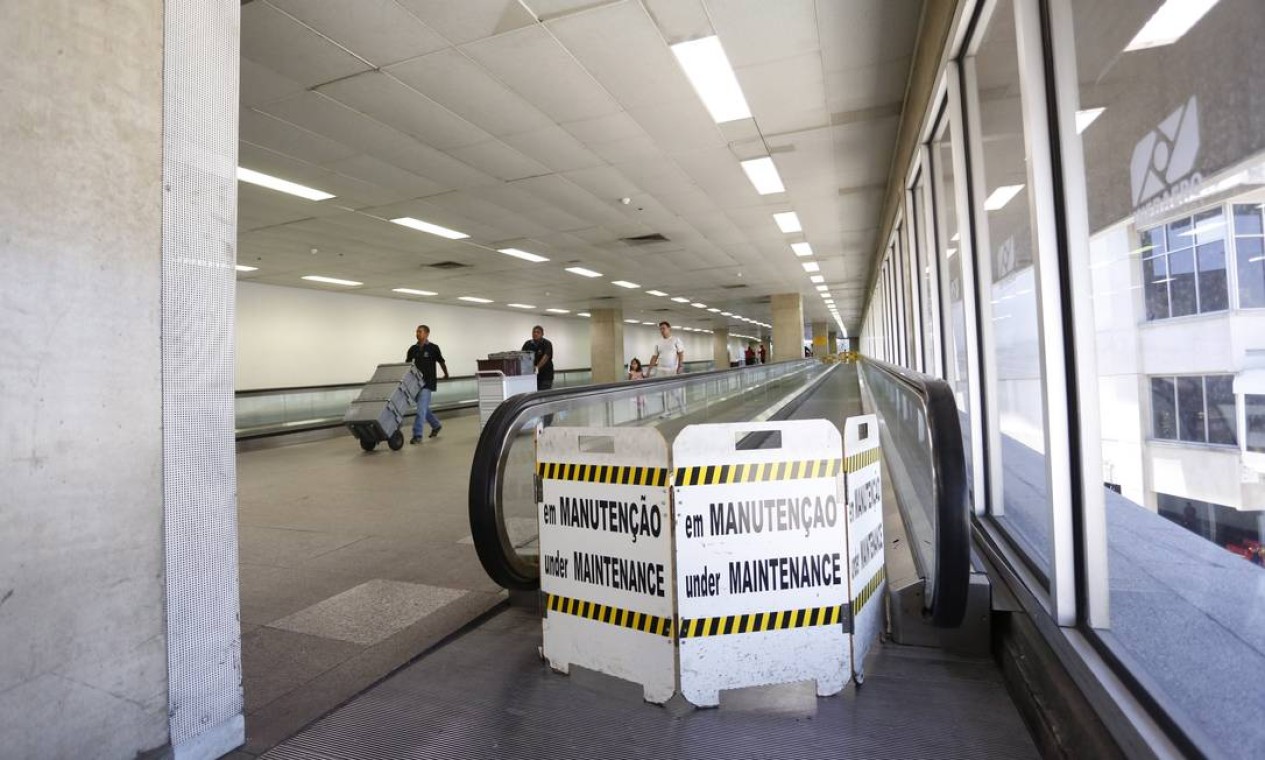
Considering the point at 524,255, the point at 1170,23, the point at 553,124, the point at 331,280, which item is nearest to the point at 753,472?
the point at 1170,23

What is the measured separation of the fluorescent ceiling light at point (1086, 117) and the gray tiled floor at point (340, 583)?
3223 mm

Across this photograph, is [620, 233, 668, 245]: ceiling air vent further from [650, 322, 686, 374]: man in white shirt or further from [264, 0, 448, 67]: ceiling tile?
[264, 0, 448, 67]: ceiling tile

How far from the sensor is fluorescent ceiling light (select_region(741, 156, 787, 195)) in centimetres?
791

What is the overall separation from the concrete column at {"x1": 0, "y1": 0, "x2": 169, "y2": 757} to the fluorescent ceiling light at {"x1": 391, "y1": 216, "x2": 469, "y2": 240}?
29.1 ft

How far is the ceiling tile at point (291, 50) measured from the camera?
4.33 meters

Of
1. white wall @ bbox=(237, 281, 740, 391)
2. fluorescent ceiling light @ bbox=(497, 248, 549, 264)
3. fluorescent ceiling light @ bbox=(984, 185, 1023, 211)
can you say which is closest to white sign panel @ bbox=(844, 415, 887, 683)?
fluorescent ceiling light @ bbox=(984, 185, 1023, 211)

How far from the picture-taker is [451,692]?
2262mm

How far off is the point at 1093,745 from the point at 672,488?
1.33 metres

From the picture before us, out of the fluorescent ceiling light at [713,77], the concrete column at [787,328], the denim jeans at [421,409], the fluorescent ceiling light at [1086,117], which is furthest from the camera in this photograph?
the concrete column at [787,328]

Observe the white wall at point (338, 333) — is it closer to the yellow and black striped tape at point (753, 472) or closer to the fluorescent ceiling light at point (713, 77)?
the fluorescent ceiling light at point (713, 77)

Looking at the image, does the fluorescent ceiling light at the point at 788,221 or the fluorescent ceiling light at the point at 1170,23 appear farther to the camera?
the fluorescent ceiling light at the point at 788,221

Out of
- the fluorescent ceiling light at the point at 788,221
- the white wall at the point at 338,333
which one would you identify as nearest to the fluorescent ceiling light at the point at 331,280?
the white wall at the point at 338,333

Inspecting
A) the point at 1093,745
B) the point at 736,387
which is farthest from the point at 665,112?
the point at 736,387

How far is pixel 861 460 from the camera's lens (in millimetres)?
2447
